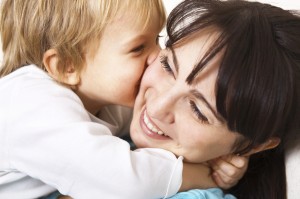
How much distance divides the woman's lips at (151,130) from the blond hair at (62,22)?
0.24 meters

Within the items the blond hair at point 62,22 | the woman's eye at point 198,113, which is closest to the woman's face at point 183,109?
the woman's eye at point 198,113

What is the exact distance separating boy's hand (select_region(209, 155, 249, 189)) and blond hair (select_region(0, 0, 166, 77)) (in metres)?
0.41

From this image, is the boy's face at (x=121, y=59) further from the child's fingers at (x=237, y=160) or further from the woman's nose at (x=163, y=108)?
the child's fingers at (x=237, y=160)

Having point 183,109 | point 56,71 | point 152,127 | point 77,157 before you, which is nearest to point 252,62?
point 183,109

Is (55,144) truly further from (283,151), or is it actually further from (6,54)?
(283,151)

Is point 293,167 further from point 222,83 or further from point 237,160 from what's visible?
point 222,83

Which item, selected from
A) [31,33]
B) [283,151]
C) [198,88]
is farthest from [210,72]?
[31,33]

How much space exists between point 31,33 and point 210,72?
523 millimetres

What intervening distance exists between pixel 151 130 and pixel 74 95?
0.22 meters

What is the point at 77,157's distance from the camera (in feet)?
2.89

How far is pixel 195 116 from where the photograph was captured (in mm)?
910

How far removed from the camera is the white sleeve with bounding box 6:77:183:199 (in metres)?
0.89

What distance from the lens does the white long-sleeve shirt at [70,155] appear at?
0.89m

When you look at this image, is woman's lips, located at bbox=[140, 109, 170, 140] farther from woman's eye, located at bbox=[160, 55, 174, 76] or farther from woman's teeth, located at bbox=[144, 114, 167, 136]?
woman's eye, located at bbox=[160, 55, 174, 76]
